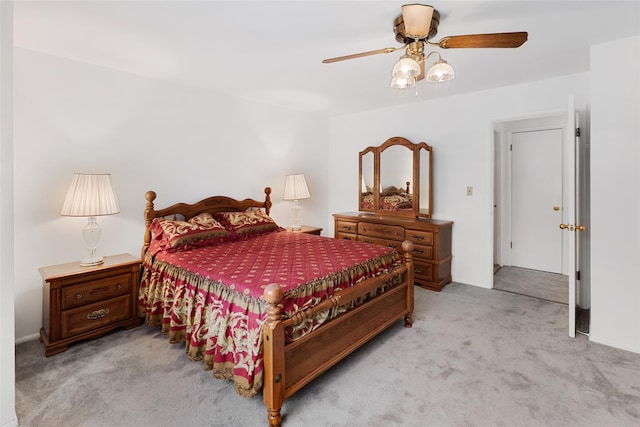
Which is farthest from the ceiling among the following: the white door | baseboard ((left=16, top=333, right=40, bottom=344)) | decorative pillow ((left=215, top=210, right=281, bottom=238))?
baseboard ((left=16, top=333, right=40, bottom=344))

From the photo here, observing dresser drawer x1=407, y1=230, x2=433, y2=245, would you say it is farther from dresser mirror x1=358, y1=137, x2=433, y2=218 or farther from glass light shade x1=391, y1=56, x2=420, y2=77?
glass light shade x1=391, y1=56, x2=420, y2=77

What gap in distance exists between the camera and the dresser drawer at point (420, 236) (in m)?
3.90

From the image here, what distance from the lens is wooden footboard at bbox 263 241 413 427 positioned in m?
1.70

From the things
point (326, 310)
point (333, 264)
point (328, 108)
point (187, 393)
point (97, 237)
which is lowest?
point (187, 393)

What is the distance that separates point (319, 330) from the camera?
2.00 metres

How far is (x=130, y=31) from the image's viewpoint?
7.50 feet

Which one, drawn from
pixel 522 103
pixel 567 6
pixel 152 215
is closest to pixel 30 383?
pixel 152 215

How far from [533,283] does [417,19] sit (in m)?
3.70

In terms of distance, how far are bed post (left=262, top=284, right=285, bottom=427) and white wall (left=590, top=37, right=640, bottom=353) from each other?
8.48ft

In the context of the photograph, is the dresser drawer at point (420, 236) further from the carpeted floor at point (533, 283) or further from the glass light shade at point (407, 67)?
the glass light shade at point (407, 67)

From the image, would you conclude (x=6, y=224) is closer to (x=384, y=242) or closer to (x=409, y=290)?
(x=409, y=290)

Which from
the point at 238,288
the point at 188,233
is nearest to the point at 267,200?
the point at 188,233

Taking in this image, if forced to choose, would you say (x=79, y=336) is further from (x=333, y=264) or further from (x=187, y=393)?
(x=333, y=264)

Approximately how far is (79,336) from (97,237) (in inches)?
31.6
